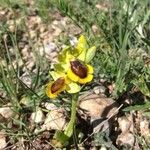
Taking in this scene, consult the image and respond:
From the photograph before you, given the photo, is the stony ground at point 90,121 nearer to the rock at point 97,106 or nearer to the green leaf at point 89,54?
the rock at point 97,106

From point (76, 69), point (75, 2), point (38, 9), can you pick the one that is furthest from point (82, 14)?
point (76, 69)

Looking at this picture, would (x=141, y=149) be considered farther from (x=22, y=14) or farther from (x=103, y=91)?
(x=22, y=14)

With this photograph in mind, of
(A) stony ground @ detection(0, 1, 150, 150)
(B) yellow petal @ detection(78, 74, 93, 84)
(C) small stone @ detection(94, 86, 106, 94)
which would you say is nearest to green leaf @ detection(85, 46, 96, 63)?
(B) yellow petal @ detection(78, 74, 93, 84)

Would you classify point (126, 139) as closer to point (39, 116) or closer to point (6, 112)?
point (39, 116)

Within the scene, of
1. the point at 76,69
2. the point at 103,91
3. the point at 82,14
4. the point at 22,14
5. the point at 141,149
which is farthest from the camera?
the point at 22,14

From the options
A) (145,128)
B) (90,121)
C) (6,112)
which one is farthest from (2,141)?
(145,128)

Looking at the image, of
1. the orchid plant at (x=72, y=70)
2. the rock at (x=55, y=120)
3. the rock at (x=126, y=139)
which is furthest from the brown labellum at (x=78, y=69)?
the rock at (x=126, y=139)

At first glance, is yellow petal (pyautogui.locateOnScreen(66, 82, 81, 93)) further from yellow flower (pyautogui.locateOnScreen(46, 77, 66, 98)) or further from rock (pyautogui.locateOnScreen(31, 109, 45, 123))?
rock (pyautogui.locateOnScreen(31, 109, 45, 123))

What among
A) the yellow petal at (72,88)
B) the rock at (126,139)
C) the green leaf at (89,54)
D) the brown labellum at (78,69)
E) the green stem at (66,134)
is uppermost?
the green leaf at (89,54)

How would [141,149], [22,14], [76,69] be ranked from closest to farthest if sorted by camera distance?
[76,69], [141,149], [22,14]
